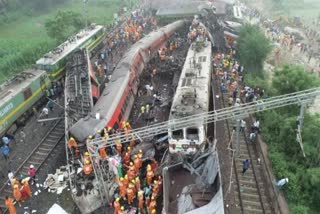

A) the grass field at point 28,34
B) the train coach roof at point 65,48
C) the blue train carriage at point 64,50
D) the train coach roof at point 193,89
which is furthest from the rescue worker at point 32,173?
the grass field at point 28,34

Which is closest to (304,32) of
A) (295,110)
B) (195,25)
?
(195,25)

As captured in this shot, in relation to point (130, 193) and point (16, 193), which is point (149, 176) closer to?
point (130, 193)

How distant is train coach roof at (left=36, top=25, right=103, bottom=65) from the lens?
83.1 ft

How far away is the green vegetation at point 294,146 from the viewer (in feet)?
53.9

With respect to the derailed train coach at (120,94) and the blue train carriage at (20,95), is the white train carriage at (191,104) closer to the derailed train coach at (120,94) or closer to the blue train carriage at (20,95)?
the derailed train coach at (120,94)

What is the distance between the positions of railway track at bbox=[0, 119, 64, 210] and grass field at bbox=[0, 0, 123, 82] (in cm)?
975

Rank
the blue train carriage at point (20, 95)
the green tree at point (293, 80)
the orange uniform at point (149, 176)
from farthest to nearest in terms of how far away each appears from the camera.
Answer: the green tree at point (293, 80) < the blue train carriage at point (20, 95) < the orange uniform at point (149, 176)

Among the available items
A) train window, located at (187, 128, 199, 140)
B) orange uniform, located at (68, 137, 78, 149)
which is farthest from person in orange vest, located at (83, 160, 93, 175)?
train window, located at (187, 128, 199, 140)

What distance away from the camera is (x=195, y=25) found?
36750 mm

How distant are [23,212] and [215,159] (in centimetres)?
899

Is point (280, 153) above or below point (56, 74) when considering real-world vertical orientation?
below

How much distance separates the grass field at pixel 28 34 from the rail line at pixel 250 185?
2011 centimetres

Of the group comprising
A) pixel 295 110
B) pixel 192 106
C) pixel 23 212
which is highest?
pixel 192 106

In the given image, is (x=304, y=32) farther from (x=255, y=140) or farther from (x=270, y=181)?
(x=270, y=181)
